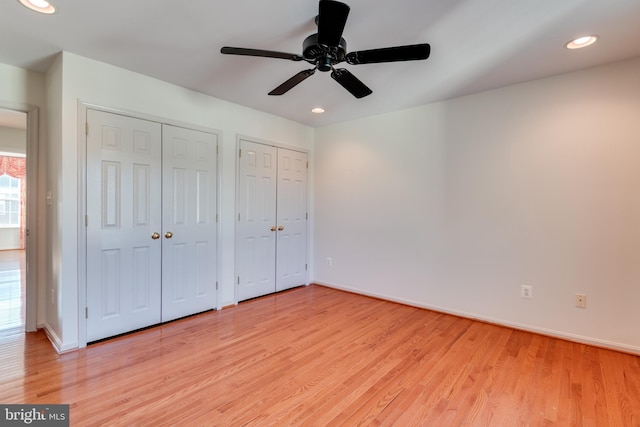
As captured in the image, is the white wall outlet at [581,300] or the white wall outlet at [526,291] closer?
the white wall outlet at [581,300]

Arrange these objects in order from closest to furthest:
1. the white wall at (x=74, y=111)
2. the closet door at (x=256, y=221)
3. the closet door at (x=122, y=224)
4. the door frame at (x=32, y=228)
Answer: the white wall at (x=74, y=111) < the closet door at (x=122, y=224) < the door frame at (x=32, y=228) < the closet door at (x=256, y=221)

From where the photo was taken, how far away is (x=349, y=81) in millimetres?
2199

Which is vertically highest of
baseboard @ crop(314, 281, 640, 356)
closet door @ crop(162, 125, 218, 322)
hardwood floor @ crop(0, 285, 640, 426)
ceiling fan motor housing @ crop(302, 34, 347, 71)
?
ceiling fan motor housing @ crop(302, 34, 347, 71)

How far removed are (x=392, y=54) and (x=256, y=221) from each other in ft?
8.56

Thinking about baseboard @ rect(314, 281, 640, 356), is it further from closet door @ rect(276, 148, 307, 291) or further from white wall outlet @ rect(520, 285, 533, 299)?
closet door @ rect(276, 148, 307, 291)

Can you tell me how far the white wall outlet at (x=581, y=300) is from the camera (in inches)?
104

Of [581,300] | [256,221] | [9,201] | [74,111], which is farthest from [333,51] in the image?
[9,201]

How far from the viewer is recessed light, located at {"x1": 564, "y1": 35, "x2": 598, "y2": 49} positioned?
7.02 feet

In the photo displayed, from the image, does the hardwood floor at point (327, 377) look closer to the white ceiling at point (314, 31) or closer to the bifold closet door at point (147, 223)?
the bifold closet door at point (147, 223)

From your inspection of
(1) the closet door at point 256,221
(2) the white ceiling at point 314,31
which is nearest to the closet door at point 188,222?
(1) the closet door at point 256,221

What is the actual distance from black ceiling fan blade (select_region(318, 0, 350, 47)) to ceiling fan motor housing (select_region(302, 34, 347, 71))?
0.08m

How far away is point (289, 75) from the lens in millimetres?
2777

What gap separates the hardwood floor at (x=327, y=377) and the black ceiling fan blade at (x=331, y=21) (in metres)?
2.15

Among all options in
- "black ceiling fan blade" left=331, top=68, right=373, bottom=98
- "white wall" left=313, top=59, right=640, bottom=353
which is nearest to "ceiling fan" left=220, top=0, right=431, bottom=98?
"black ceiling fan blade" left=331, top=68, right=373, bottom=98
